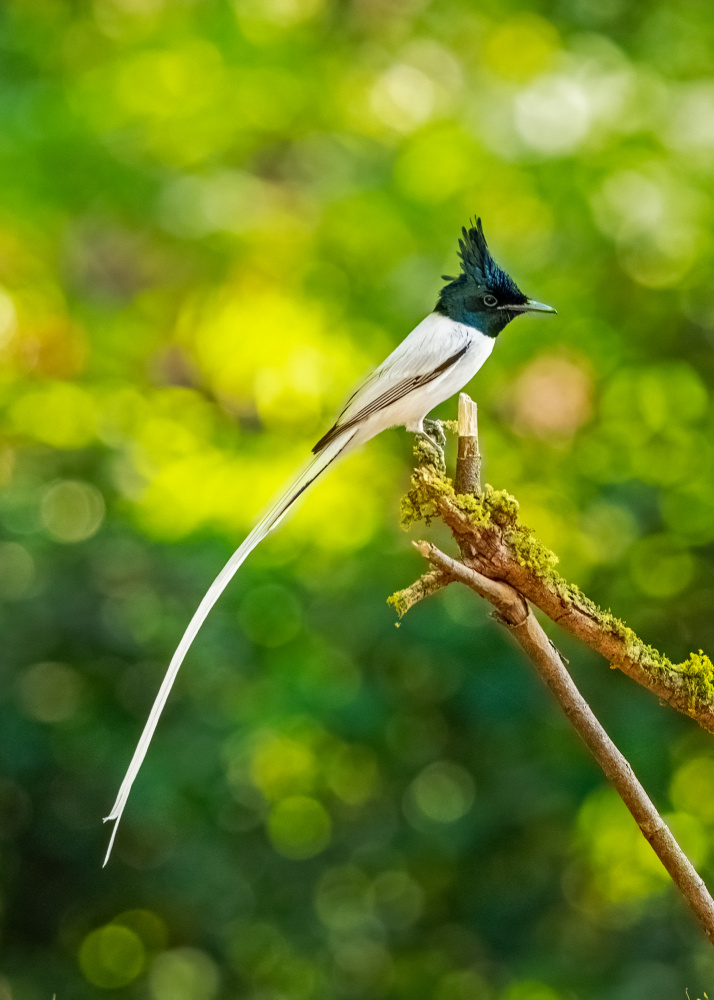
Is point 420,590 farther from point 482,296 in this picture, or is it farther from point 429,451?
point 482,296

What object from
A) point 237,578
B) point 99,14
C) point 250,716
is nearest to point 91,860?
point 250,716

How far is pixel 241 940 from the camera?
4457 mm

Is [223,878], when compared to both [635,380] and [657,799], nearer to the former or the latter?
[657,799]

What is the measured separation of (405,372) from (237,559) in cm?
68

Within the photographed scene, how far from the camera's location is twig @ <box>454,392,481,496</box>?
188cm

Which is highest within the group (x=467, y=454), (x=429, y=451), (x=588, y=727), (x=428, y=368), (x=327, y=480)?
(x=327, y=480)

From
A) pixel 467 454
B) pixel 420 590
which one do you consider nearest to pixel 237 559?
pixel 420 590

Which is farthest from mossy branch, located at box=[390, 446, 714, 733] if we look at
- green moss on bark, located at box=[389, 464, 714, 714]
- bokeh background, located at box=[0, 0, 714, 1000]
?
bokeh background, located at box=[0, 0, 714, 1000]

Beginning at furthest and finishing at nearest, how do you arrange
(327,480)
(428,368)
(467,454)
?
(327,480) → (428,368) → (467,454)

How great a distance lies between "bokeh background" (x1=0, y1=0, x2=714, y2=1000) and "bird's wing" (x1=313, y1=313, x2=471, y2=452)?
60.8 inches

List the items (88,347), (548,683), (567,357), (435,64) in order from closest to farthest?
(548,683) → (567,357) → (88,347) → (435,64)

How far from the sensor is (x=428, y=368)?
218 cm

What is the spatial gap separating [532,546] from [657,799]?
2.73 meters

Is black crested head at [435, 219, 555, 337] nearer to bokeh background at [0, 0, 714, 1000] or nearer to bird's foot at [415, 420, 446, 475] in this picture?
bird's foot at [415, 420, 446, 475]
